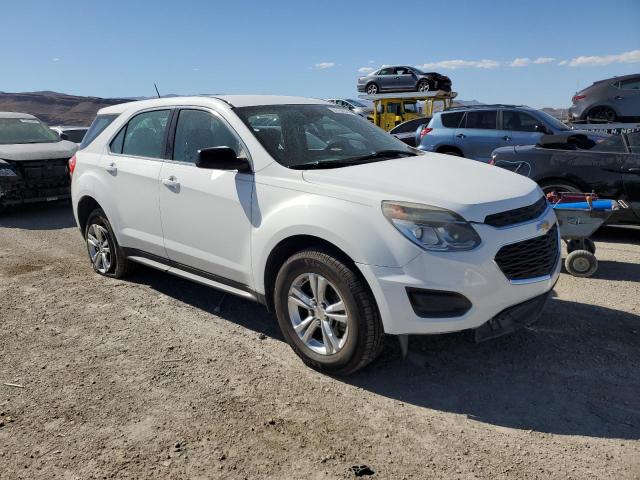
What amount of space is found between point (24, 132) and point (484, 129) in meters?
9.03

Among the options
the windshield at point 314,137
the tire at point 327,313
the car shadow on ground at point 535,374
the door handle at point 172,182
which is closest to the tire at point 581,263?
the car shadow on ground at point 535,374

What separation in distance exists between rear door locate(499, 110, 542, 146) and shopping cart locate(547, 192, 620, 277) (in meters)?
5.29

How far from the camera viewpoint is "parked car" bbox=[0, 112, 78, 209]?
8844 millimetres

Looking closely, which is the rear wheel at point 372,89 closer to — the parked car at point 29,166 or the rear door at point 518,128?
the rear door at point 518,128

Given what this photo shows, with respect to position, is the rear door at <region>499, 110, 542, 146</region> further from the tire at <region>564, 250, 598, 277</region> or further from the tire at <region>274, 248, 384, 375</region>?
the tire at <region>274, 248, 384, 375</region>

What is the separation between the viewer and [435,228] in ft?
9.57

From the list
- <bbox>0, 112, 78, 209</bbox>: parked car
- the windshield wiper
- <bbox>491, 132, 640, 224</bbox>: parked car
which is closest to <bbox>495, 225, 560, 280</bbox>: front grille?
the windshield wiper

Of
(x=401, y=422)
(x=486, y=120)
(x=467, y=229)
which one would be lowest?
(x=401, y=422)

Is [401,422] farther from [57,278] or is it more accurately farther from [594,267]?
[57,278]

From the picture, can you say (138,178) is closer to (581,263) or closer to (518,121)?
(581,263)

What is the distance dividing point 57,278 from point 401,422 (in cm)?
415

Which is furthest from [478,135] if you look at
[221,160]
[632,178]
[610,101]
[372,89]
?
[372,89]

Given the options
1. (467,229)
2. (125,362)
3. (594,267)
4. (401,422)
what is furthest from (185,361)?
(594,267)

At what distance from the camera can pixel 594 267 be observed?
511 cm
